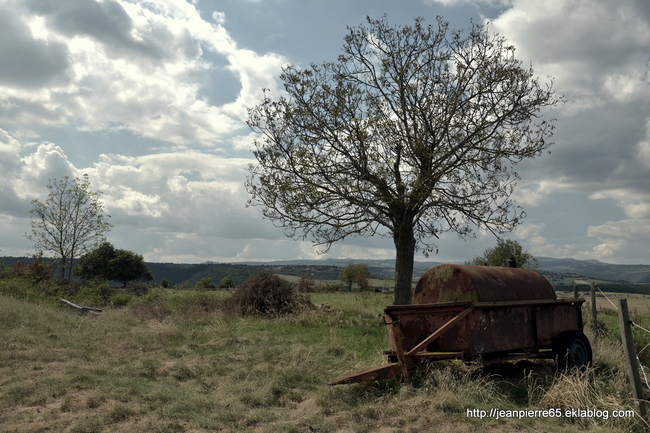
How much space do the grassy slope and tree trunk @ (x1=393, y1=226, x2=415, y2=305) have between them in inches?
153

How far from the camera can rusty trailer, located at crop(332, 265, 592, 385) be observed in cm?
A: 777

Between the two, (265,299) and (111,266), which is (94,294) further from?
(111,266)

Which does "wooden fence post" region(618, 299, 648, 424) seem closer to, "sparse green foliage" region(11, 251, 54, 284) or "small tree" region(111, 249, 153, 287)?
"sparse green foliage" region(11, 251, 54, 284)

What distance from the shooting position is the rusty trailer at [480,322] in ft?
25.5

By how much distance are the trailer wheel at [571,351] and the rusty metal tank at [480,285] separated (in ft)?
3.03

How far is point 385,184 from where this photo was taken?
1652 centimetres

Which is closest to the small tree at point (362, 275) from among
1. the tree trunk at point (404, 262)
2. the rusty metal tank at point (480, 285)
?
the tree trunk at point (404, 262)

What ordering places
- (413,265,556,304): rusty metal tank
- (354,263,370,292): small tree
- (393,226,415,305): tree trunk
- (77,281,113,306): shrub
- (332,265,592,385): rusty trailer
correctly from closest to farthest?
(332,265,592,385): rusty trailer → (413,265,556,304): rusty metal tank → (393,226,415,305): tree trunk → (77,281,113,306): shrub → (354,263,370,292): small tree

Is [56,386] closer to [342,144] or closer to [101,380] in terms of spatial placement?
[101,380]

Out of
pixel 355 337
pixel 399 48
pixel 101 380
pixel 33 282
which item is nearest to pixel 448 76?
pixel 399 48

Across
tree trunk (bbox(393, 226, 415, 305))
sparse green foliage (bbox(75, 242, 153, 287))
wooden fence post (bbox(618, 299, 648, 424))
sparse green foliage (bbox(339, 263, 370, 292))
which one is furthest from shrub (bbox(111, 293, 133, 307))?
sparse green foliage (bbox(75, 242, 153, 287))

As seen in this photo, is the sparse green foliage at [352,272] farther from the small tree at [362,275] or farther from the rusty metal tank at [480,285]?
the rusty metal tank at [480,285]

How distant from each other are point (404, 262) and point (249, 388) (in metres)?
10.0

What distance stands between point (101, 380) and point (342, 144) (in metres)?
11.1
